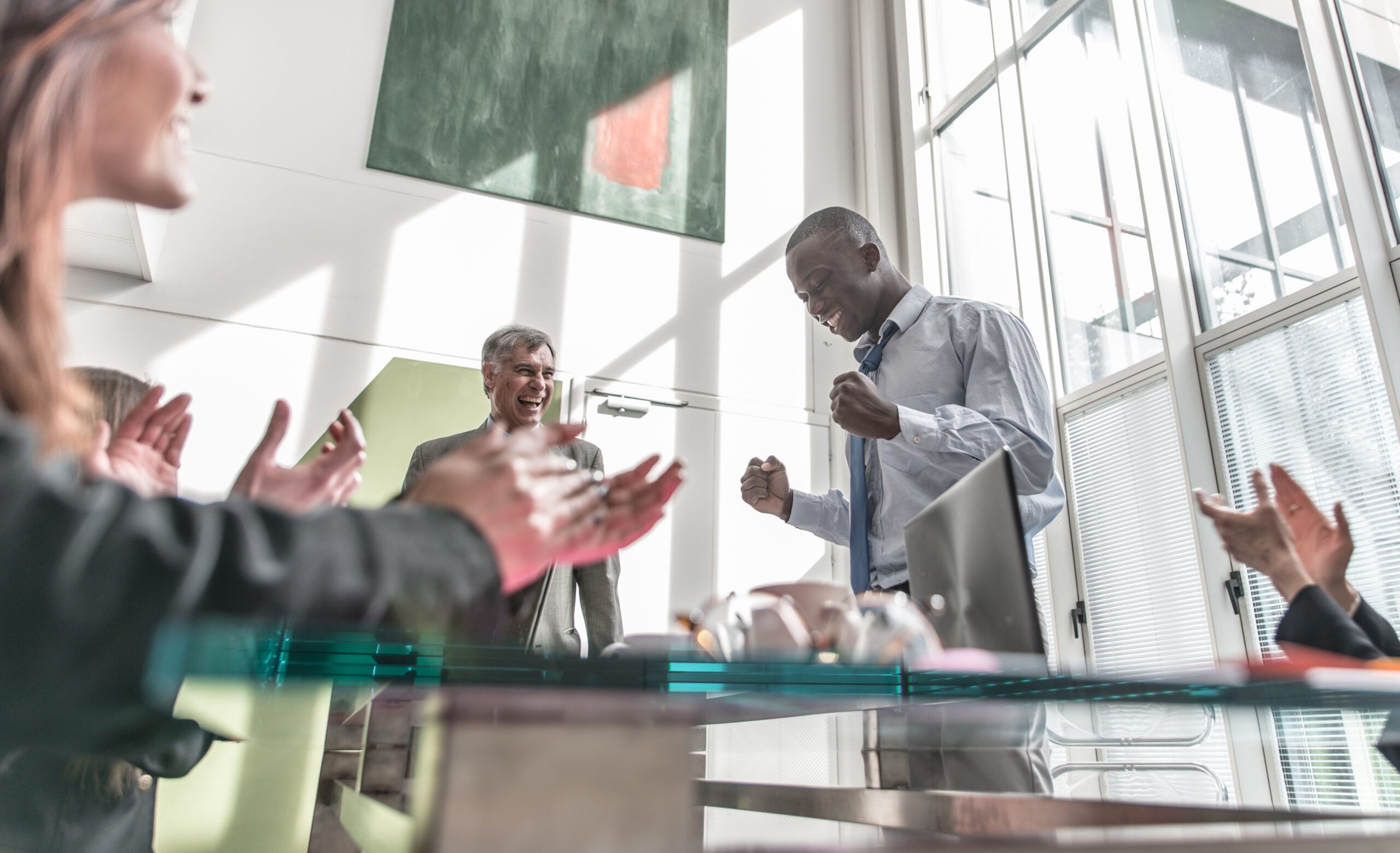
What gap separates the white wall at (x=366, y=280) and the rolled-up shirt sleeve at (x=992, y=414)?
2.35 metres

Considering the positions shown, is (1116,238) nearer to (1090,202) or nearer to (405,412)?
(1090,202)

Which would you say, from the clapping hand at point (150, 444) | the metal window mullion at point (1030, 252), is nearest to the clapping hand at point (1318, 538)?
the clapping hand at point (150, 444)

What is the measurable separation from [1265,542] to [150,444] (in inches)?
54.6

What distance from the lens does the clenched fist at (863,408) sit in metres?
1.47

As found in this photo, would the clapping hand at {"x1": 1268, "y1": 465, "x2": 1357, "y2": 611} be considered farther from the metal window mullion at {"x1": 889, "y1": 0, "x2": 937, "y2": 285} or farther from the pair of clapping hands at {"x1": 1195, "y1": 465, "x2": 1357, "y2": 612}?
the metal window mullion at {"x1": 889, "y1": 0, "x2": 937, "y2": 285}

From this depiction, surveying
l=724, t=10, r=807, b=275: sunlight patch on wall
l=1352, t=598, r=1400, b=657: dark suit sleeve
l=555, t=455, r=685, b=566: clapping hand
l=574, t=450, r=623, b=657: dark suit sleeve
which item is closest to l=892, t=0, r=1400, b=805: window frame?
l=724, t=10, r=807, b=275: sunlight patch on wall

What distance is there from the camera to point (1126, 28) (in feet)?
11.9

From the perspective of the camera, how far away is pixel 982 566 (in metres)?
0.90

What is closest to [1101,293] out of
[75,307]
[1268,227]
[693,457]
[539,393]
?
[1268,227]

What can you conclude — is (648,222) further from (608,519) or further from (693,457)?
(608,519)

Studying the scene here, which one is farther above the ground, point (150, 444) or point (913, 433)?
point (913, 433)

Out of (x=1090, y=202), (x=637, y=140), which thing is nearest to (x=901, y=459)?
(x=1090, y=202)

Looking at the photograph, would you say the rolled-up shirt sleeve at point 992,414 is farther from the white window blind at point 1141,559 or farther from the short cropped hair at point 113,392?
the white window blind at point 1141,559

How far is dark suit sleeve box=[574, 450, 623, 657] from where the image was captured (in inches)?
91.6
